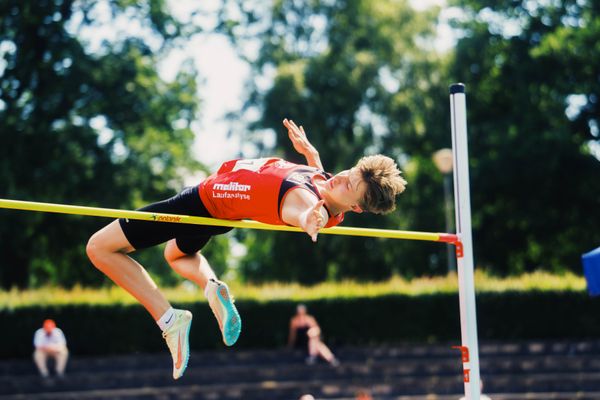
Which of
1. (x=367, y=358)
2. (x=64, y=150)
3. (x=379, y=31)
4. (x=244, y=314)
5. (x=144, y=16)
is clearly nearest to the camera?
(x=367, y=358)

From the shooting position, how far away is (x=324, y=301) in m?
16.8

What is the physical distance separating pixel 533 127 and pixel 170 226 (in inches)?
831

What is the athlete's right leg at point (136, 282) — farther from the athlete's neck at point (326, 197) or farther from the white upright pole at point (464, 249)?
the white upright pole at point (464, 249)

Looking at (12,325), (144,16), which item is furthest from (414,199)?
(12,325)

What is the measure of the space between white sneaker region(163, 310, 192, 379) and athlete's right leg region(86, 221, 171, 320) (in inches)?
3.9

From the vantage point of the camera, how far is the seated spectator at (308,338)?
48.0 ft

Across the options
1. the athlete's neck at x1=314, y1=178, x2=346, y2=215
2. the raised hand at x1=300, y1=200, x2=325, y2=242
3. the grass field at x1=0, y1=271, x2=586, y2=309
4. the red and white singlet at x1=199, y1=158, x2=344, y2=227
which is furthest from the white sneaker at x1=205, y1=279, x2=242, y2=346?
the grass field at x1=0, y1=271, x2=586, y2=309

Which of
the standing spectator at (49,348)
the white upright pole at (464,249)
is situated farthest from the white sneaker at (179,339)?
the standing spectator at (49,348)

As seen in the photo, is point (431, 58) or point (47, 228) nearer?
point (47, 228)

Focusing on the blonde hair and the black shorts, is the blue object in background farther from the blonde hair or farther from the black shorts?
the black shorts

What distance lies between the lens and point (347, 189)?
4.46 m

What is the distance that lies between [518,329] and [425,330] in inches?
66.8

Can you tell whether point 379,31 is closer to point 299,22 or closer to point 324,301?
point 299,22

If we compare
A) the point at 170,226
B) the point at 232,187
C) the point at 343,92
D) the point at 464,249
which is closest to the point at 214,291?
the point at 170,226
